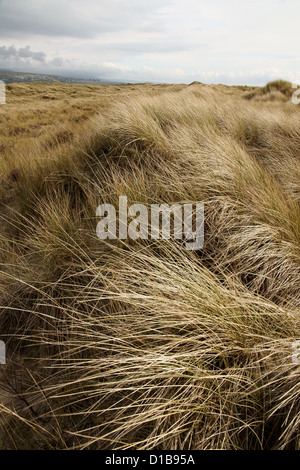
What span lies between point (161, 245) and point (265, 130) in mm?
3465

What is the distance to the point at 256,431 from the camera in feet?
3.23

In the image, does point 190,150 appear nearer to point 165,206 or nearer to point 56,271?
point 165,206

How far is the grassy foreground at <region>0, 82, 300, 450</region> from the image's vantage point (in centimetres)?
98

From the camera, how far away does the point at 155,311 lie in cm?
119

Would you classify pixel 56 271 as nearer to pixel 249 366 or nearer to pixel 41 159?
pixel 249 366

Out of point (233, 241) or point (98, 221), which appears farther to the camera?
point (98, 221)

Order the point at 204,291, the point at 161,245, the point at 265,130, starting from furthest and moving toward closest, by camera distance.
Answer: the point at 265,130 < the point at 161,245 < the point at 204,291

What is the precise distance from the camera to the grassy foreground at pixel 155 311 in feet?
3.22

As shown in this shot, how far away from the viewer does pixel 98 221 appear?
2111mm
